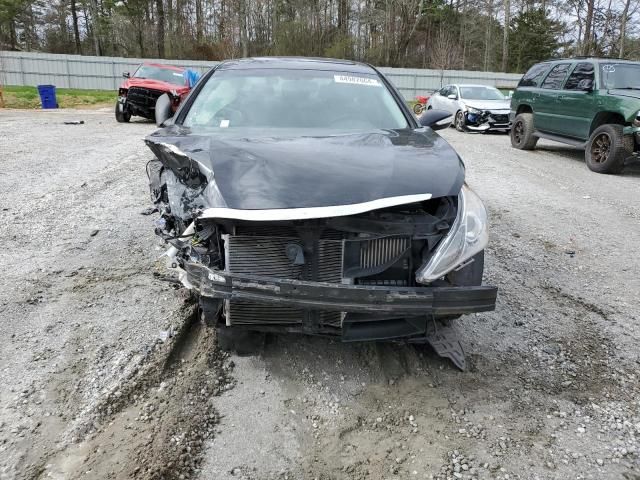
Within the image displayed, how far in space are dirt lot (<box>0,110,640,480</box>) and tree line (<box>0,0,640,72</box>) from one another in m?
32.8

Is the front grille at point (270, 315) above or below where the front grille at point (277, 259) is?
below

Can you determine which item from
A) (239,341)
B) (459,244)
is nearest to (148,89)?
(239,341)

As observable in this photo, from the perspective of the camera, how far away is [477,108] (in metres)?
14.7

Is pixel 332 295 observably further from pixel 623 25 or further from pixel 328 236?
pixel 623 25

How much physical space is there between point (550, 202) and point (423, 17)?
120 ft

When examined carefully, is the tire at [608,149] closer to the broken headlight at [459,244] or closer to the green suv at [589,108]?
the green suv at [589,108]

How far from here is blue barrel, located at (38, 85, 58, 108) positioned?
19.0 metres

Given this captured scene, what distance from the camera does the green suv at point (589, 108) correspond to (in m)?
8.61

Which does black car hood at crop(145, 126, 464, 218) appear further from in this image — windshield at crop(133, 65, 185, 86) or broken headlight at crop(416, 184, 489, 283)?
windshield at crop(133, 65, 185, 86)

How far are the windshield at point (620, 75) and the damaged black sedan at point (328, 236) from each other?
7.93m

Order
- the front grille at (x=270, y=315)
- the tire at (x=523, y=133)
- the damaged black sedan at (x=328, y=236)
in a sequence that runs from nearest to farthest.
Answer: the damaged black sedan at (x=328, y=236) → the front grille at (x=270, y=315) → the tire at (x=523, y=133)

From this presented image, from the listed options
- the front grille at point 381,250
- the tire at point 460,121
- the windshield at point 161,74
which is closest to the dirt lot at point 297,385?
the front grille at point 381,250

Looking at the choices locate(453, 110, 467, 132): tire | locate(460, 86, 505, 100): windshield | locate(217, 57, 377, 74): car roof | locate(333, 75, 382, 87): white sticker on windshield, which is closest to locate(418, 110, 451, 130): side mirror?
locate(333, 75, 382, 87): white sticker on windshield

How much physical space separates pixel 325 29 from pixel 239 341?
37.0m
